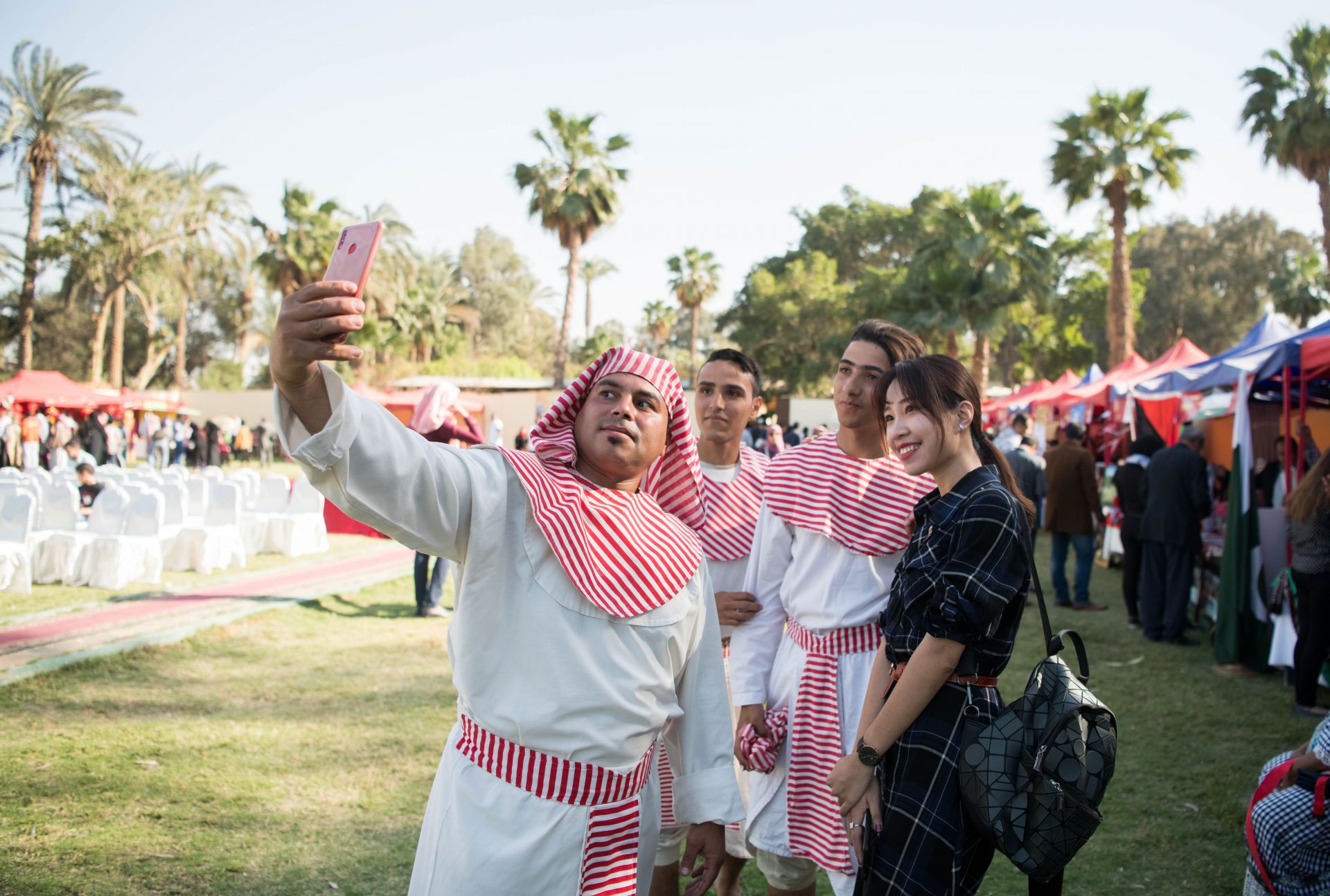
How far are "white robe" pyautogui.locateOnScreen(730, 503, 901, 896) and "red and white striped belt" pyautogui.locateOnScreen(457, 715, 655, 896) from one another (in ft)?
2.85

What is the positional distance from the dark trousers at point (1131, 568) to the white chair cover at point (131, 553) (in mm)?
9874

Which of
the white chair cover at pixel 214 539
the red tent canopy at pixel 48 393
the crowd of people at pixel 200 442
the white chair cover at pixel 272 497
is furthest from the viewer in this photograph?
the crowd of people at pixel 200 442

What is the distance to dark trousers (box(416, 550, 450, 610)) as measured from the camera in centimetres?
821

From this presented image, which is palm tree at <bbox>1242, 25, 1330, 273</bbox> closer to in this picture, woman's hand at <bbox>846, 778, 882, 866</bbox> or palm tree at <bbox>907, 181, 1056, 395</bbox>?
palm tree at <bbox>907, 181, 1056, 395</bbox>

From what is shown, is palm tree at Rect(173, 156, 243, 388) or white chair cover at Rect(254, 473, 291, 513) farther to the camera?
palm tree at Rect(173, 156, 243, 388)

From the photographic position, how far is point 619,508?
6.51ft

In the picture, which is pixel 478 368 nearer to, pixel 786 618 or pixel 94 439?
pixel 94 439

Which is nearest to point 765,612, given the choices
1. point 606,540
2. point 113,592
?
point 606,540

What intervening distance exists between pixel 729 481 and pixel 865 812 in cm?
149

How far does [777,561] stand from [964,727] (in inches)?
38.5

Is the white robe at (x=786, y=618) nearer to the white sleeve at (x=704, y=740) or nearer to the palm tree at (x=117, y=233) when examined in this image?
the white sleeve at (x=704, y=740)

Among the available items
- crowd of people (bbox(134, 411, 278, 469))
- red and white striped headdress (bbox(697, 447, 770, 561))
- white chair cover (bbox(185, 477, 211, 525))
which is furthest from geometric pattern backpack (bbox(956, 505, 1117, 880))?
crowd of people (bbox(134, 411, 278, 469))

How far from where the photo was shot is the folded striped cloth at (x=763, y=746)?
262 centimetres

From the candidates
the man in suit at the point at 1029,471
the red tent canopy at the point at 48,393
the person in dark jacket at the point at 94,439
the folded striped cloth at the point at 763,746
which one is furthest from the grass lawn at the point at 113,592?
the red tent canopy at the point at 48,393
